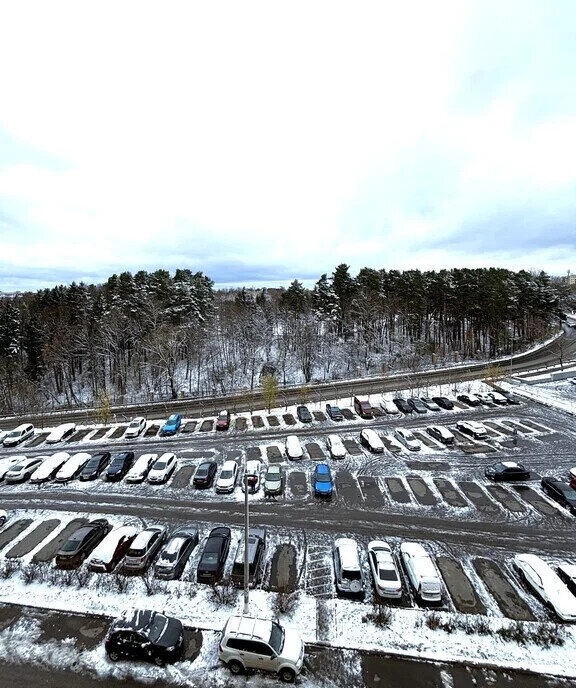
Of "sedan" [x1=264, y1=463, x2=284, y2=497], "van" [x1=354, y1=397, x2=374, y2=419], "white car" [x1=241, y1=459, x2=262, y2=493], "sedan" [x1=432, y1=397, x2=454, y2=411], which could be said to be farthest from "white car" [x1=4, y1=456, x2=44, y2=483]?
"sedan" [x1=432, y1=397, x2=454, y2=411]

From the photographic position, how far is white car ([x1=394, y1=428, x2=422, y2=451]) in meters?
31.5

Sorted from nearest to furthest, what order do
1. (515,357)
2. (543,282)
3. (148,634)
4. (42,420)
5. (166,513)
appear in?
(148,634) < (166,513) < (42,420) < (515,357) < (543,282)

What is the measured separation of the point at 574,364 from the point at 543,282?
74.0 ft

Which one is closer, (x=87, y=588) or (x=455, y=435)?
(x=87, y=588)

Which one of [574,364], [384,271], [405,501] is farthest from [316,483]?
[384,271]

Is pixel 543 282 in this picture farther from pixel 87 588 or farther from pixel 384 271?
pixel 87 588

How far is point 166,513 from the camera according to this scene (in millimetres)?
23484

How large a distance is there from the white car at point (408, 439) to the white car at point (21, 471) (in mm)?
31934

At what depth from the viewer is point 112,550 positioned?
18.9 metres

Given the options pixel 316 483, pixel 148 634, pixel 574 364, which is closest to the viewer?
pixel 148 634

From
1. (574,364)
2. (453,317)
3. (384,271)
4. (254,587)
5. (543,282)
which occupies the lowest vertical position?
(254,587)

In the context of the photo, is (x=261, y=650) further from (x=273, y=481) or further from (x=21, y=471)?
(x=21, y=471)

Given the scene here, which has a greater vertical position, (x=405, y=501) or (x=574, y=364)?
(x=574, y=364)

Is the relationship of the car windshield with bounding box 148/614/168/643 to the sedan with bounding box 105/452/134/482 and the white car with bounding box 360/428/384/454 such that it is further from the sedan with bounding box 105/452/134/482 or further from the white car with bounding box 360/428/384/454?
the white car with bounding box 360/428/384/454
